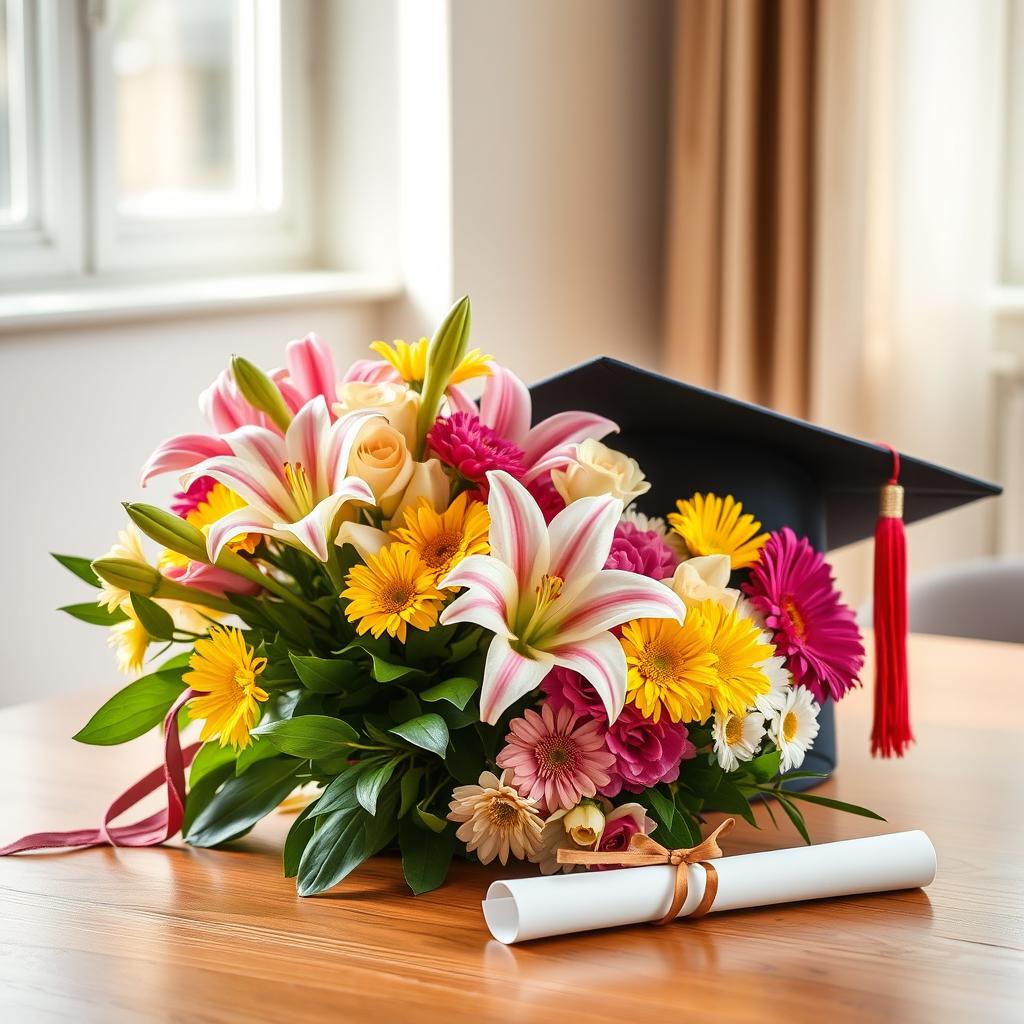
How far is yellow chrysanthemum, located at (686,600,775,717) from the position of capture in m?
0.79

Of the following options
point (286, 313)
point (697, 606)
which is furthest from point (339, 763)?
point (286, 313)

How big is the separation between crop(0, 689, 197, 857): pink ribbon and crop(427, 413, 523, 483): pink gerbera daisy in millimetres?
218

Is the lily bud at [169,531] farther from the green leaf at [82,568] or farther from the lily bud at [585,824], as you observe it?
the lily bud at [585,824]

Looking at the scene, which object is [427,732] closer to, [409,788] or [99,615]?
[409,788]

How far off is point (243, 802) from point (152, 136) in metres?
1.84

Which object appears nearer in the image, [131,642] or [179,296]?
[131,642]

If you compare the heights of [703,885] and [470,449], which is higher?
[470,449]

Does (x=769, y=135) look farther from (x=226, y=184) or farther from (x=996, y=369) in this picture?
(x=226, y=184)

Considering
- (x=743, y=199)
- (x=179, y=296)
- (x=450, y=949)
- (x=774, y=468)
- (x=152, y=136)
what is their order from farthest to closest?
(x=743, y=199) → (x=152, y=136) → (x=179, y=296) → (x=774, y=468) → (x=450, y=949)

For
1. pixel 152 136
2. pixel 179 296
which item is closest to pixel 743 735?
pixel 179 296

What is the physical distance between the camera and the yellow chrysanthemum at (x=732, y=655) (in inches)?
30.9

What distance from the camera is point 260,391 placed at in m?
0.86

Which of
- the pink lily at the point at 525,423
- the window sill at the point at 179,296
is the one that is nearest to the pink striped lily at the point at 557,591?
the pink lily at the point at 525,423

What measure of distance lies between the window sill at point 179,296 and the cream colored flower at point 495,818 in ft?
4.52
